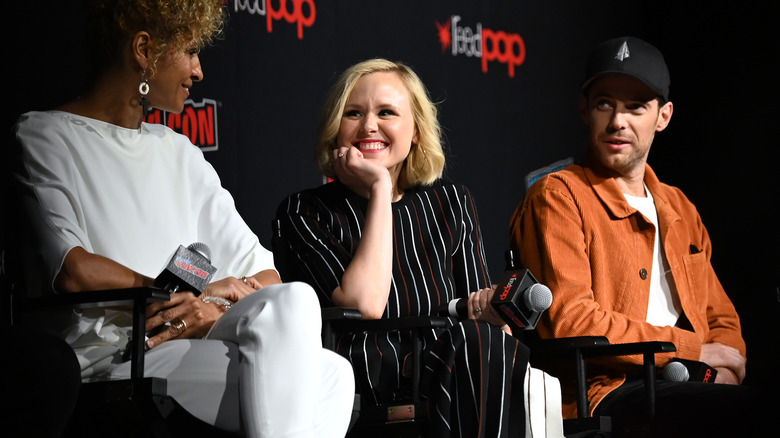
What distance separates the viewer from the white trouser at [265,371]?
1.93 m

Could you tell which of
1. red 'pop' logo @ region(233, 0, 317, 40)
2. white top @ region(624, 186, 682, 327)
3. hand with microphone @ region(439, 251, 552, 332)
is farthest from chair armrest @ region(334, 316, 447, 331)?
red 'pop' logo @ region(233, 0, 317, 40)

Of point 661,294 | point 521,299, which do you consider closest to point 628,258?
point 661,294

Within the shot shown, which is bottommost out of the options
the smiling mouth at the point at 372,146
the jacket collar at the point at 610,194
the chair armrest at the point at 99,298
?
the chair armrest at the point at 99,298

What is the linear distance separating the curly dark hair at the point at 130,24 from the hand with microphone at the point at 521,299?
1.09 m

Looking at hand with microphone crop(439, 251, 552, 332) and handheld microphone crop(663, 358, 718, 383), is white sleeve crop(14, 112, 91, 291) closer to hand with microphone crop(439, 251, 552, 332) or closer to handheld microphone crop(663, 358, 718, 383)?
hand with microphone crop(439, 251, 552, 332)

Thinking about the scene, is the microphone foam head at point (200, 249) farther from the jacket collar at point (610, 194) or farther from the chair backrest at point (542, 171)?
the chair backrest at point (542, 171)

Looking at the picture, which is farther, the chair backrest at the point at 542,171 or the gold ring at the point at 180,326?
the chair backrest at the point at 542,171

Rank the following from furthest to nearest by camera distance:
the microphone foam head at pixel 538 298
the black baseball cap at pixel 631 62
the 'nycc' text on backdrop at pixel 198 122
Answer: the 'nycc' text on backdrop at pixel 198 122
the black baseball cap at pixel 631 62
the microphone foam head at pixel 538 298

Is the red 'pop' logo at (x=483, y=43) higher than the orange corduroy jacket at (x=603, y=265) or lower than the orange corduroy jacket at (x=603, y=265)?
higher

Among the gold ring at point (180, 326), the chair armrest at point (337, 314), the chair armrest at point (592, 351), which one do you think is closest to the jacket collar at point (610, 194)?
the chair armrest at point (592, 351)

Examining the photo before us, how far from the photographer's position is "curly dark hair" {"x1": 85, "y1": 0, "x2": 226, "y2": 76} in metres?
2.47

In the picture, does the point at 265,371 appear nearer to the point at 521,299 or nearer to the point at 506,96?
the point at 521,299

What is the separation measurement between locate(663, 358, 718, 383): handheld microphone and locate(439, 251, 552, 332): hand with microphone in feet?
1.88

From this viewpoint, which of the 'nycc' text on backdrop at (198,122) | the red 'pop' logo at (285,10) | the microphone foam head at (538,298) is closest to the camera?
the microphone foam head at (538,298)
